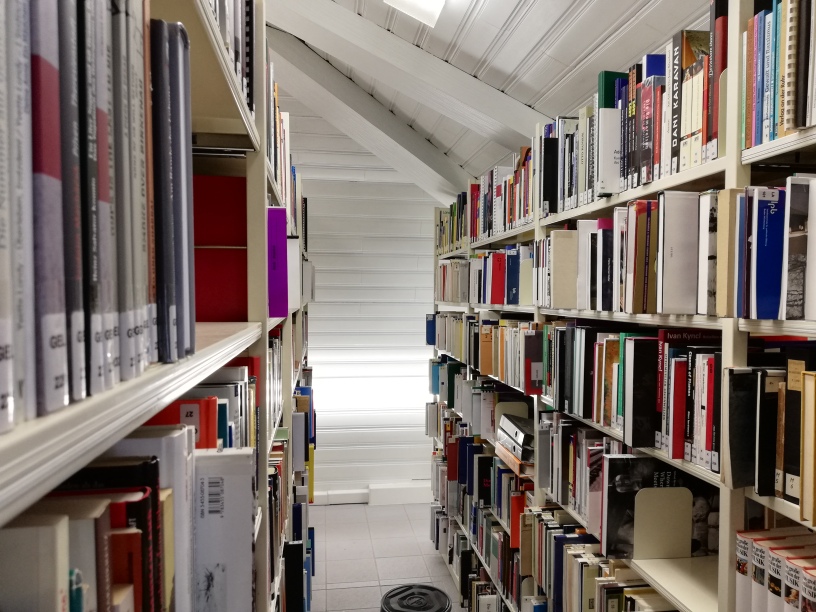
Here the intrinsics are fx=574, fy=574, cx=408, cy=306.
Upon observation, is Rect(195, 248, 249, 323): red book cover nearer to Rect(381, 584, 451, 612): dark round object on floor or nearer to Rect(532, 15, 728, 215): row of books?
Rect(532, 15, 728, 215): row of books

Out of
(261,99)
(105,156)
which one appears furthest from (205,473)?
(261,99)

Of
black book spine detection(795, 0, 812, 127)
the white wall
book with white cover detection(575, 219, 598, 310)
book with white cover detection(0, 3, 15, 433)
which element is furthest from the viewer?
the white wall

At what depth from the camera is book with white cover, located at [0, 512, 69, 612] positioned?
325 millimetres

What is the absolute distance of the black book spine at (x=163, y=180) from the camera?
1.61 ft

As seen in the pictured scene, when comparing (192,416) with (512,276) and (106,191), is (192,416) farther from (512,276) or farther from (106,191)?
(512,276)

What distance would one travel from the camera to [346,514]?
4.97 metres

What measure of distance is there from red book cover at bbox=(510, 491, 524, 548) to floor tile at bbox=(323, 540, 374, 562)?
1795 mm

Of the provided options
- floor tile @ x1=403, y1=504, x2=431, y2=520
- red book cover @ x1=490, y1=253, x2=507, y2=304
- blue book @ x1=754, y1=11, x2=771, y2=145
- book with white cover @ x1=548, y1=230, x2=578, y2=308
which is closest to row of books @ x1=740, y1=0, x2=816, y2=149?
blue book @ x1=754, y1=11, x2=771, y2=145

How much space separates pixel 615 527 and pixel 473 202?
236 cm

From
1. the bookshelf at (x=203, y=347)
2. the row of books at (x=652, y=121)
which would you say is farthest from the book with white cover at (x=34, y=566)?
the row of books at (x=652, y=121)

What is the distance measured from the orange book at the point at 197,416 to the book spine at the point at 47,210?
0.61 m

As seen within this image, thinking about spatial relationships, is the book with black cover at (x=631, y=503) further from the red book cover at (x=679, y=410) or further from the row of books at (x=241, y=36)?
the row of books at (x=241, y=36)

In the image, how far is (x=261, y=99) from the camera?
1278 mm

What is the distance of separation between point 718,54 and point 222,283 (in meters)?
1.28
